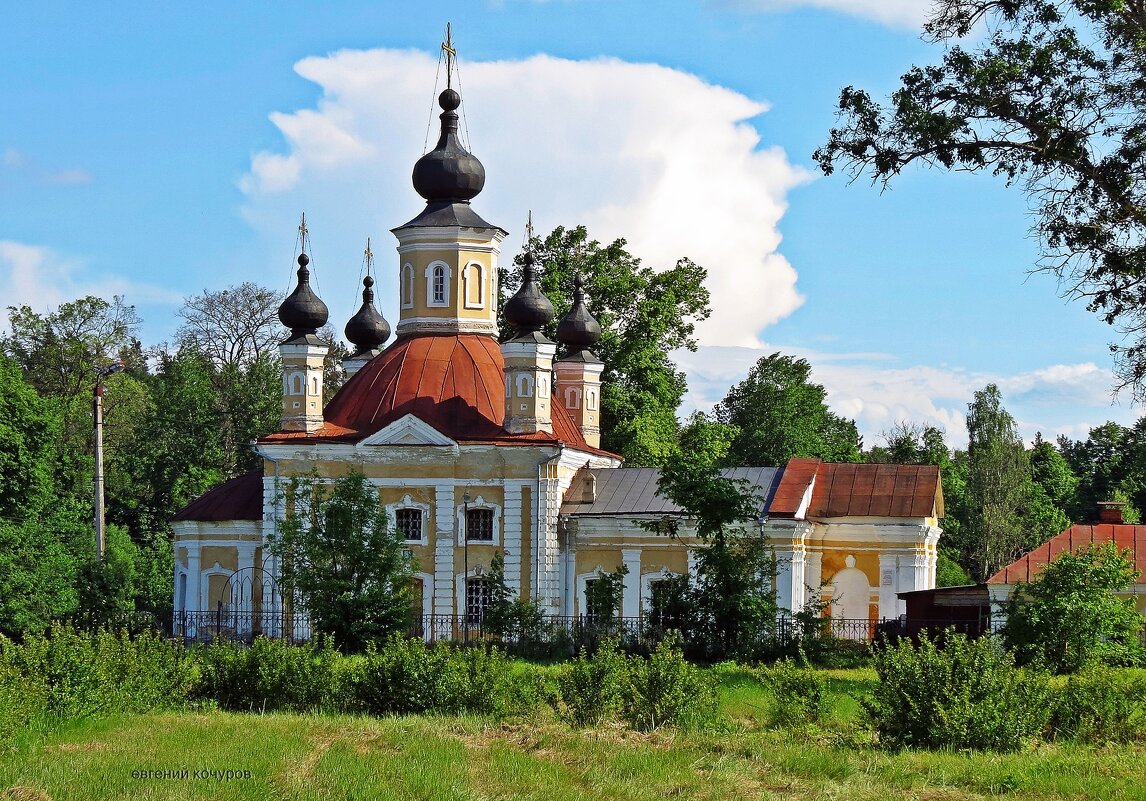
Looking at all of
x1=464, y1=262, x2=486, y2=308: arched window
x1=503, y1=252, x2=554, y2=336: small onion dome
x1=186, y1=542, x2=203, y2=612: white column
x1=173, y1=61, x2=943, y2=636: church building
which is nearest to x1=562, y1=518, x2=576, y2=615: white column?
x1=173, y1=61, x2=943, y2=636: church building

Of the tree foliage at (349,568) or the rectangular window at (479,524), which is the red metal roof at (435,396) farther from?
the tree foliage at (349,568)

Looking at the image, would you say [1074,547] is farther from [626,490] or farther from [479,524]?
[479,524]

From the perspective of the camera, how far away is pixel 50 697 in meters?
15.9

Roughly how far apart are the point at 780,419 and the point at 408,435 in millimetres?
30306

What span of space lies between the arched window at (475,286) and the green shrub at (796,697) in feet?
61.3

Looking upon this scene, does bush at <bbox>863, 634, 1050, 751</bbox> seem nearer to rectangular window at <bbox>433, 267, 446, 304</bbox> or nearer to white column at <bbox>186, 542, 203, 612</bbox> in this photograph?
rectangular window at <bbox>433, 267, 446, 304</bbox>

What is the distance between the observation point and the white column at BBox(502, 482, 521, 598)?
31.0 meters

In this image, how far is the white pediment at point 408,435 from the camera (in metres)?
30.8

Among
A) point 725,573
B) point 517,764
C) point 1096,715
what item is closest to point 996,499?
point 725,573

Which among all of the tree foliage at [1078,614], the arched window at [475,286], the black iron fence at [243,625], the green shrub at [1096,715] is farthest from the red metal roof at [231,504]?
the green shrub at [1096,715]

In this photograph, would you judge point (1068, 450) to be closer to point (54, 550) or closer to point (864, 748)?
point (54, 550)

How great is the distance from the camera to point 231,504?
33031 mm

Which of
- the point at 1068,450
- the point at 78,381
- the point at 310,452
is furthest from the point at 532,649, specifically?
the point at 1068,450

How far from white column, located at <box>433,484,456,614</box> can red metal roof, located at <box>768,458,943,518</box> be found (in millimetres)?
6363
